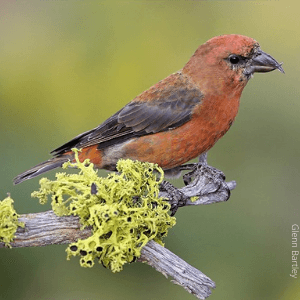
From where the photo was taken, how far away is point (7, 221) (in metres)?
4.25

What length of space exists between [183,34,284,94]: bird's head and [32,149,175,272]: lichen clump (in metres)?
1.28

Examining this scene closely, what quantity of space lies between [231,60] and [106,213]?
1688mm

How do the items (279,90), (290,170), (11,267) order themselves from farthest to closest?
(279,90), (290,170), (11,267)

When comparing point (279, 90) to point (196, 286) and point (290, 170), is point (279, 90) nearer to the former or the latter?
point (290, 170)

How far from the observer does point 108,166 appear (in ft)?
18.2

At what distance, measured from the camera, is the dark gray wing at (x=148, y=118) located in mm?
5441

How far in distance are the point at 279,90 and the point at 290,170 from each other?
0.98 metres

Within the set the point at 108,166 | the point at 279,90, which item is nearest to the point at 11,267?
the point at 108,166

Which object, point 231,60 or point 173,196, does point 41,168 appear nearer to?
point 173,196

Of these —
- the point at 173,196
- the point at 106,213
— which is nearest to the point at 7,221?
the point at 106,213

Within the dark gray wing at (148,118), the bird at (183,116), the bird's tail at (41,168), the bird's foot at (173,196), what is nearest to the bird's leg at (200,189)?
the bird's foot at (173,196)

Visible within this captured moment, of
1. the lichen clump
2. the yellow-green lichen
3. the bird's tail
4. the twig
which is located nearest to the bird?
the bird's tail

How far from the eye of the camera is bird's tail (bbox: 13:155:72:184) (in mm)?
5395

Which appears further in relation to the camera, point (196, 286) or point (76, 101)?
point (76, 101)
